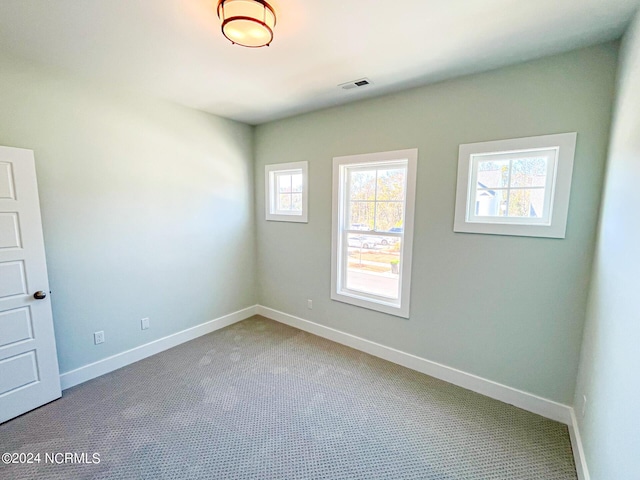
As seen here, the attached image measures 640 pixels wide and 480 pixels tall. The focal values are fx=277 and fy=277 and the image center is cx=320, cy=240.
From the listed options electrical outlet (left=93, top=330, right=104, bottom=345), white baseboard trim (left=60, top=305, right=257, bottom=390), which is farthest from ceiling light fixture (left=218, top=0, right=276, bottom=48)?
white baseboard trim (left=60, top=305, right=257, bottom=390)

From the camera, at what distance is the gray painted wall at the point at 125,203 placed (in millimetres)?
2254

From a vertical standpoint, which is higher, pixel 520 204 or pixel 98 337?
pixel 520 204

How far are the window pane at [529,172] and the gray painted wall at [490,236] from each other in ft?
0.63

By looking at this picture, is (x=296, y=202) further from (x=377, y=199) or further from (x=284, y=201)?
(x=377, y=199)

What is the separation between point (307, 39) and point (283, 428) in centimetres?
267

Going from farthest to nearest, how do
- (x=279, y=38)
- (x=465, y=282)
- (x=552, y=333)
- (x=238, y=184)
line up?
(x=238, y=184) → (x=465, y=282) → (x=552, y=333) → (x=279, y=38)

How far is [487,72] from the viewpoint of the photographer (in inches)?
85.4

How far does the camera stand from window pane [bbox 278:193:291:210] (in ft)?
12.2

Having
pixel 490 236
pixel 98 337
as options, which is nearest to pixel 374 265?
pixel 490 236

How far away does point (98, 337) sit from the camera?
261 centimetres

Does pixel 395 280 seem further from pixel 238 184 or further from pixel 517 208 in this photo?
pixel 238 184

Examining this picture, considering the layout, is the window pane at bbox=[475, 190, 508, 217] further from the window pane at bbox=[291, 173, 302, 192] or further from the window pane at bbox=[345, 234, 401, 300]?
the window pane at bbox=[291, 173, 302, 192]

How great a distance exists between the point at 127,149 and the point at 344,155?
7.09ft

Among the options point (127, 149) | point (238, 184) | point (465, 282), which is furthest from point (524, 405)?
point (127, 149)
